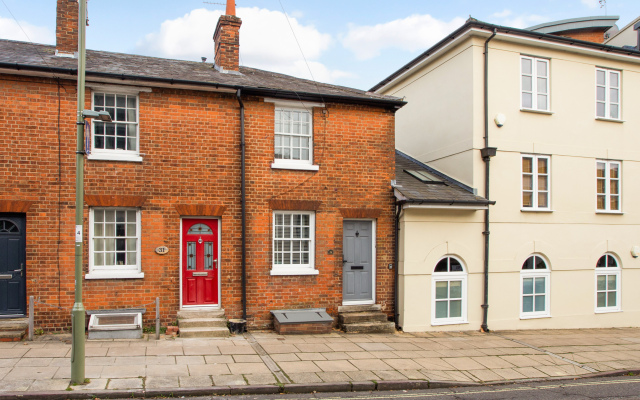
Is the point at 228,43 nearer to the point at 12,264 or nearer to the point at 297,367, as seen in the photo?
the point at 12,264

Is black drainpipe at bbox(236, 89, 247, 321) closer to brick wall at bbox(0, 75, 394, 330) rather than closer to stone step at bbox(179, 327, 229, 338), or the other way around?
brick wall at bbox(0, 75, 394, 330)

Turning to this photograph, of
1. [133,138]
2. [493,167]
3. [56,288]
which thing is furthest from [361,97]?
[56,288]

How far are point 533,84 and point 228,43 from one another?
8789 millimetres

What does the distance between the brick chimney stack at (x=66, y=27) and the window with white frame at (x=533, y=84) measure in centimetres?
1204

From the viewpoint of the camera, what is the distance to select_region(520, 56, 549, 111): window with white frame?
15.5 m

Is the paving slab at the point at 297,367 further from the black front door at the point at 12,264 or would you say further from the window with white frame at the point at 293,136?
the black front door at the point at 12,264

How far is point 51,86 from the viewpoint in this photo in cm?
1155

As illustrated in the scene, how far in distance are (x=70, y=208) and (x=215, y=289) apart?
144 inches

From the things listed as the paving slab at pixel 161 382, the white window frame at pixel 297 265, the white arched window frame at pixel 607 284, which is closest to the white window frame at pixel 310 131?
the white window frame at pixel 297 265

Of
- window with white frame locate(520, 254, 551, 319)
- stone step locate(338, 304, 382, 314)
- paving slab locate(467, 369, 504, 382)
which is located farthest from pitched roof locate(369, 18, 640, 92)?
paving slab locate(467, 369, 504, 382)

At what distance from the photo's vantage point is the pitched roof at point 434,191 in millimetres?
13531

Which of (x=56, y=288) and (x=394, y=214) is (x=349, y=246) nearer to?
(x=394, y=214)

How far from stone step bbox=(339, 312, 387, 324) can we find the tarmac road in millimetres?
4346

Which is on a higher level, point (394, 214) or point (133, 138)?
point (133, 138)
